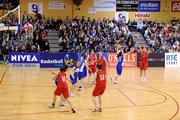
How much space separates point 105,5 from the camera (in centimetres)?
3762

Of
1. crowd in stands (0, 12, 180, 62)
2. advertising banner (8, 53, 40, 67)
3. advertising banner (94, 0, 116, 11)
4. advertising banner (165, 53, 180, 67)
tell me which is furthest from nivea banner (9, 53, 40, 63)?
advertising banner (94, 0, 116, 11)

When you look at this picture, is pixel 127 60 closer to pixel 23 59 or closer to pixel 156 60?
pixel 156 60

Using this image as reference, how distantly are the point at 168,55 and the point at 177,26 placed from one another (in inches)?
268

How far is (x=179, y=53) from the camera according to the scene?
30.3m

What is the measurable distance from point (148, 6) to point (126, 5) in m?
2.11

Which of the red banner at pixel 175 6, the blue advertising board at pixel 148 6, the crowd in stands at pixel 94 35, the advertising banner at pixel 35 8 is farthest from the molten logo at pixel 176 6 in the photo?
the advertising banner at pixel 35 8

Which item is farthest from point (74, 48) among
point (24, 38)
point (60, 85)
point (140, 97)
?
point (60, 85)

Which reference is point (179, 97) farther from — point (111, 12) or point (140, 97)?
point (111, 12)

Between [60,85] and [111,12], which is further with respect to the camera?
[111,12]

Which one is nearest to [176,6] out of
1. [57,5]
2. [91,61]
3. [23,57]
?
[57,5]

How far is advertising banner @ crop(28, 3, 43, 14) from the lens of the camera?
36656 millimetres

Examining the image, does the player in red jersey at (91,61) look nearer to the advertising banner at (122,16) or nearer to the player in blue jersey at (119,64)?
the player in blue jersey at (119,64)

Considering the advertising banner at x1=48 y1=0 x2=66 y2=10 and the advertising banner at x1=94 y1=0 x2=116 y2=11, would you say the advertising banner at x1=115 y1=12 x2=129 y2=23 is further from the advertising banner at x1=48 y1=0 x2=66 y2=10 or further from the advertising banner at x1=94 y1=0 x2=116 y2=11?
the advertising banner at x1=48 y1=0 x2=66 y2=10

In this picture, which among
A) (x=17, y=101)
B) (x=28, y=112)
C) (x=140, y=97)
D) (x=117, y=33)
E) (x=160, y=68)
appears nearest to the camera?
(x=28, y=112)
